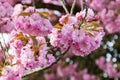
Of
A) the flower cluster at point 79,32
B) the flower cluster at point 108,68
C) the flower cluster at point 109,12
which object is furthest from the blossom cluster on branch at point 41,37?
the flower cluster at point 108,68

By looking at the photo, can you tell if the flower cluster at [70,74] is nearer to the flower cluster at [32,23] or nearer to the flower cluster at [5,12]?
the flower cluster at [5,12]

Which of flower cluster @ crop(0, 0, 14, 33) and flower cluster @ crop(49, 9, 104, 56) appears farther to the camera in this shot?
flower cluster @ crop(0, 0, 14, 33)

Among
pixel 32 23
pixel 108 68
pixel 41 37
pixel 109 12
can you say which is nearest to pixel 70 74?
pixel 108 68

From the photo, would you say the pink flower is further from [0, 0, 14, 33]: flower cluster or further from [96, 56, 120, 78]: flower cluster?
[96, 56, 120, 78]: flower cluster

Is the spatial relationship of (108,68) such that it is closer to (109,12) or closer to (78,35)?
(109,12)

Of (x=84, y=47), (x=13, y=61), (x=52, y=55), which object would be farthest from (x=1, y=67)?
(x=84, y=47)

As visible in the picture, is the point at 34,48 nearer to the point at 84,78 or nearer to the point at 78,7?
the point at 78,7

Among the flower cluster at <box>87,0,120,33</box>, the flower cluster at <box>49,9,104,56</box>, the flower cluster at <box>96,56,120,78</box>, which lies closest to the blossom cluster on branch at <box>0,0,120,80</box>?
the flower cluster at <box>49,9,104,56</box>
